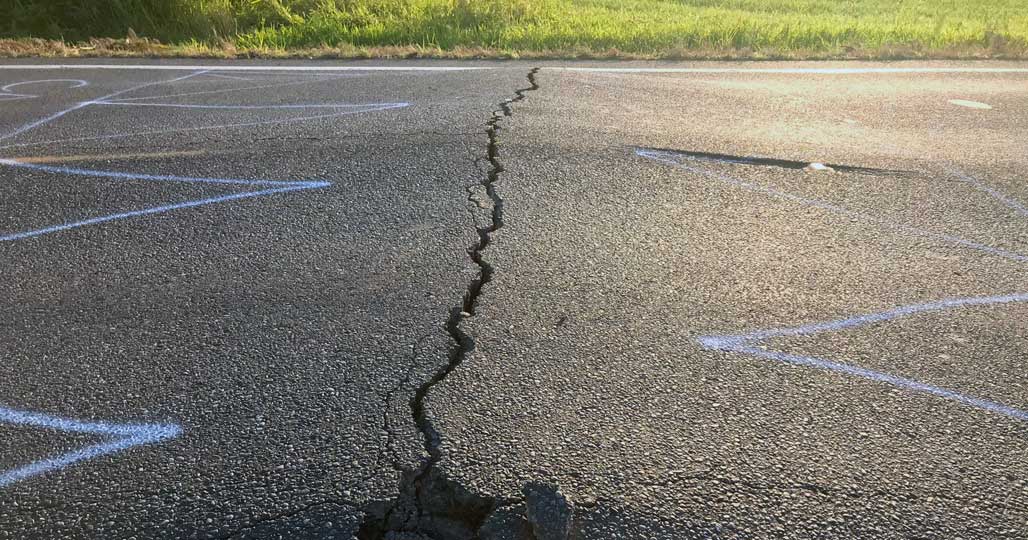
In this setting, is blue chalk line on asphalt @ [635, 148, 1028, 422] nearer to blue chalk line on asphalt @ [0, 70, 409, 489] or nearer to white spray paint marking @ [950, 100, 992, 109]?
blue chalk line on asphalt @ [0, 70, 409, 489]

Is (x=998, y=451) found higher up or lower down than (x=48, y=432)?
lower down

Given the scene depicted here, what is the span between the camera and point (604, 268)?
3.83m

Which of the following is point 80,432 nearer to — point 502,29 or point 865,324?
point 865,324

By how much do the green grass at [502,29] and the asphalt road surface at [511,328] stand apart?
3555 millimetres

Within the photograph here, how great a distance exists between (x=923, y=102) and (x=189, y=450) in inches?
255

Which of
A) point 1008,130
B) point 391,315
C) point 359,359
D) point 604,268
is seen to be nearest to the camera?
point 359,359

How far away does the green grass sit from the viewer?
9.52 metres

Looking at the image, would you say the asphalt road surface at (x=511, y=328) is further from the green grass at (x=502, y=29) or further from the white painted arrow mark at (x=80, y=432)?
the green grass at (x=502, y=29)

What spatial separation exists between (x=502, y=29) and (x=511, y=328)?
7716mm

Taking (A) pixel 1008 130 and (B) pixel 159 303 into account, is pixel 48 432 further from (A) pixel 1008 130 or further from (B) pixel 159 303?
(A) pixel 1008 130

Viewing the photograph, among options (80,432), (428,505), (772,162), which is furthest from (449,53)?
(428,505)

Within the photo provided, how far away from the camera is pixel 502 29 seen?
10.4m

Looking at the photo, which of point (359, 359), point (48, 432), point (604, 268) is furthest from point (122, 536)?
point (604, 268)

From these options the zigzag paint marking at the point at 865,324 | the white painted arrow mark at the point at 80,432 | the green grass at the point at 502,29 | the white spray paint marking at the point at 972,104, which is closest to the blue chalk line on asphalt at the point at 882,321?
the zigzag paint marking at the point at 865,324
